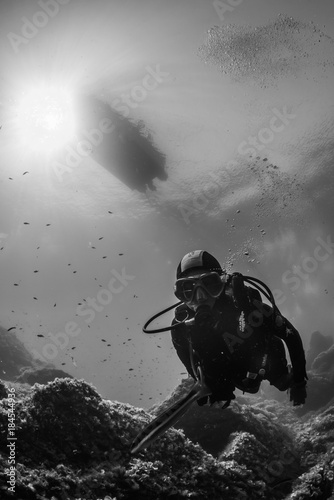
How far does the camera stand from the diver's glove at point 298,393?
10.4 ft

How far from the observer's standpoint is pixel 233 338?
2.93 m

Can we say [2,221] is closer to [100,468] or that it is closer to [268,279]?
[100,468]

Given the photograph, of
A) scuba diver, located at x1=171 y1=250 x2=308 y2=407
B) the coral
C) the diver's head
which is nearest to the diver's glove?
scuba diver, located at x1=171 y1=250 x2=308 y2=407

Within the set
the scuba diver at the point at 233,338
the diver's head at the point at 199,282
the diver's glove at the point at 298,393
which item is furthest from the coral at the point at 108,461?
the diver's head at the point at 199,282

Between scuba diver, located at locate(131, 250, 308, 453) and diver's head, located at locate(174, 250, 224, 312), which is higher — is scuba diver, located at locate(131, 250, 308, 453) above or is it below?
below

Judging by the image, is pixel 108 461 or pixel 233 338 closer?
pixel 233 338

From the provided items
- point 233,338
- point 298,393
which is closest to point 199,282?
point 233,338

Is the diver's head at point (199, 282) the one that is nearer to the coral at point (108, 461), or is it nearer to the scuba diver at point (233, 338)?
the scuba diver at point (233, 338)

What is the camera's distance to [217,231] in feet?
88.9

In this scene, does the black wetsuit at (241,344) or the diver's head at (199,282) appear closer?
the black wetsuit at (241,344)

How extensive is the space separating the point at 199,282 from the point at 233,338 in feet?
2.28

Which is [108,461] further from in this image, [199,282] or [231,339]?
[199,282]

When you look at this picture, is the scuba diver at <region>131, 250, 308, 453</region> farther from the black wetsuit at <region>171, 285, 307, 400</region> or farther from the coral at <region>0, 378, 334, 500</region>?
the coral at <region>0, 378, 334, 500</region>

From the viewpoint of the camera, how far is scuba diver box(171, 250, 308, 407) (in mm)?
2750
